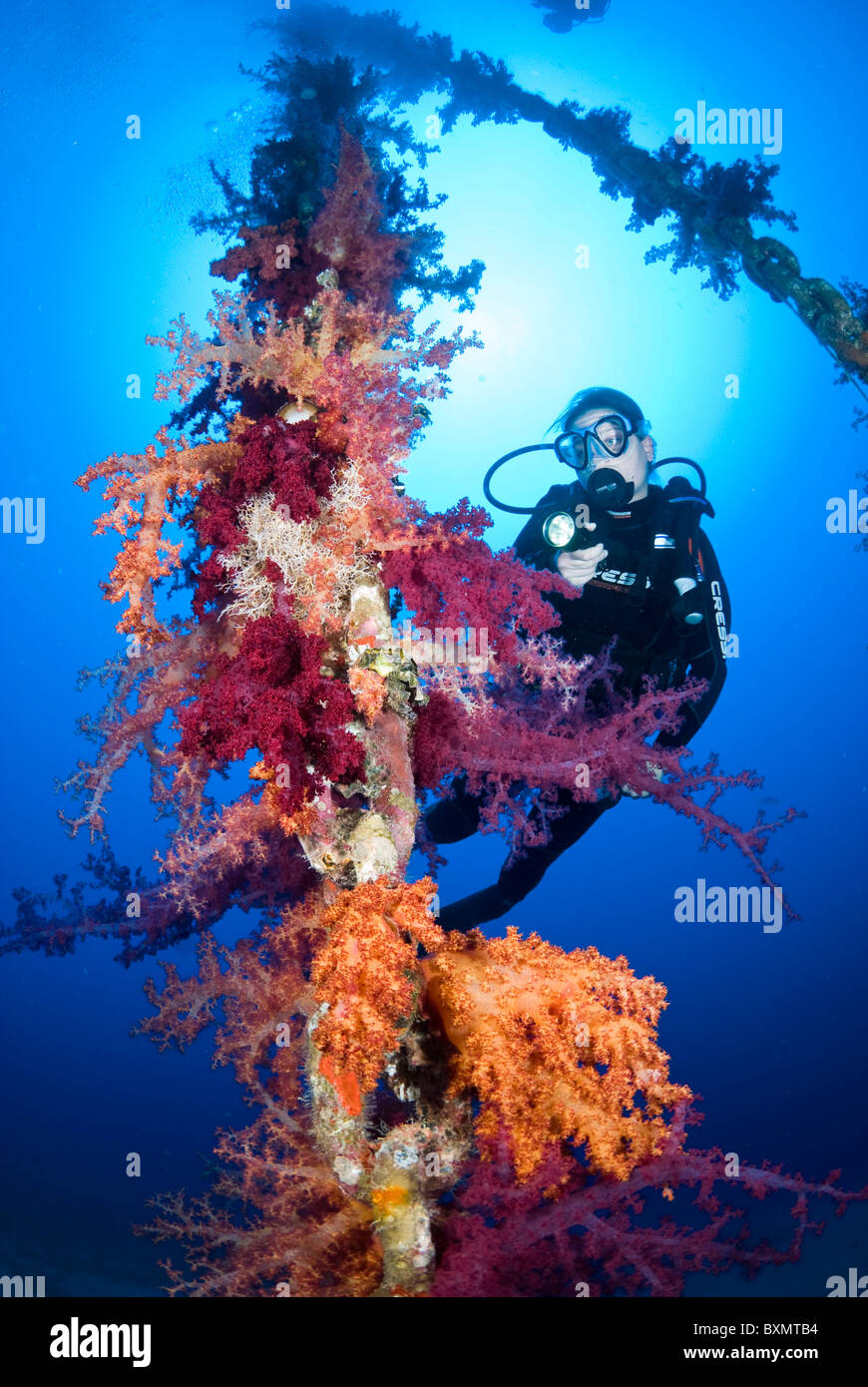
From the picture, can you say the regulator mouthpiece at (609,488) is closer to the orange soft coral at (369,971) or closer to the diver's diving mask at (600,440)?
the diver's diving mask at (600,440)

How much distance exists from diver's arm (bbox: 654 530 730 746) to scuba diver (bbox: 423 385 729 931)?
0.09 ft

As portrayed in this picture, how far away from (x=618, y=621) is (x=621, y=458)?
1.55 m

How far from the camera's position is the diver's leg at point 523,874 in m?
5.90

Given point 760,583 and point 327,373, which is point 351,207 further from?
point 760,583

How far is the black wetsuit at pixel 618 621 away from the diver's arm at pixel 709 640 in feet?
0.13

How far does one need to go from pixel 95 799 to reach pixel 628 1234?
10.3 ft

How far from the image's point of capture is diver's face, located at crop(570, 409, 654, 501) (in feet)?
20.3

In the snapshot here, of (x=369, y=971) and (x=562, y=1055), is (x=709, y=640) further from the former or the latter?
(x=369, y=971)
